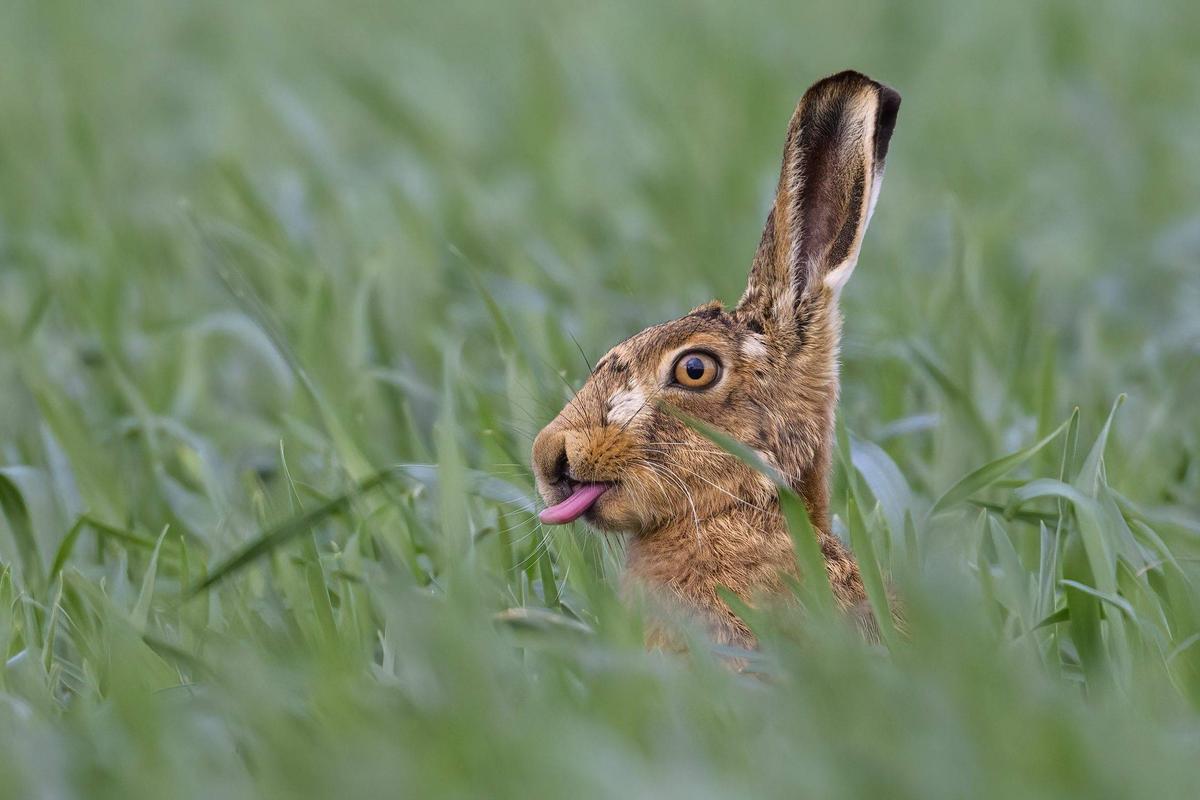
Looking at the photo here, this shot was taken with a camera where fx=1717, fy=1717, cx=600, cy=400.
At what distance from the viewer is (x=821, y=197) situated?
329cm

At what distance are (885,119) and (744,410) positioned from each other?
1.99 ft

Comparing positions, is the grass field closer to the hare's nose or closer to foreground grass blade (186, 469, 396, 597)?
foreground grass blade (186, 469, 396, 597)

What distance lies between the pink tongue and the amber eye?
25 centimetres

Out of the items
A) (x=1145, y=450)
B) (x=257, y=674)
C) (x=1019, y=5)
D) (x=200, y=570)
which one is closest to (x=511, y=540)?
(x=200, y=570)

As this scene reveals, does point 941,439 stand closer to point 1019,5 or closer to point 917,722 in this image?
point 917,722

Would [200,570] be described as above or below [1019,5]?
below

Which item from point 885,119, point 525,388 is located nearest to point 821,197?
point 885,119

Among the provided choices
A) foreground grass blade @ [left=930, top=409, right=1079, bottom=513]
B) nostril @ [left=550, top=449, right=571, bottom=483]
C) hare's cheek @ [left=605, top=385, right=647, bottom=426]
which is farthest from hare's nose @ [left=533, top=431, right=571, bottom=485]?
foreground grass blade @ [left=930, top=409, right=1079, bottom=513]

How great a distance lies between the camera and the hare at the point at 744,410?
3014mm

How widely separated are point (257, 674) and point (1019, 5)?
285 inches

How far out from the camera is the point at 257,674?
236cm

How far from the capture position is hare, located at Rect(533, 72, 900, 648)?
3.01m

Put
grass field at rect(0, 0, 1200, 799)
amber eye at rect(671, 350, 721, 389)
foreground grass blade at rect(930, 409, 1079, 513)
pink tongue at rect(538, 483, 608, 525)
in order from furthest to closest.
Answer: foreground grass blade at rect(930, 409, 1079, 513), amber eye at rect(671, 350, 721, 389), pink tongue at rect(538, 483, 608, 525), grass field at rect(0, 0, 1200, 799)

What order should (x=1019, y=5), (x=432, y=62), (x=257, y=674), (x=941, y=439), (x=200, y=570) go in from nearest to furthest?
1. (x=257, y=674)
2. (x=200, y=570)
3. (x=941, y=439)
4. (x=432, y=62)
5. (x=1019, y=5)
